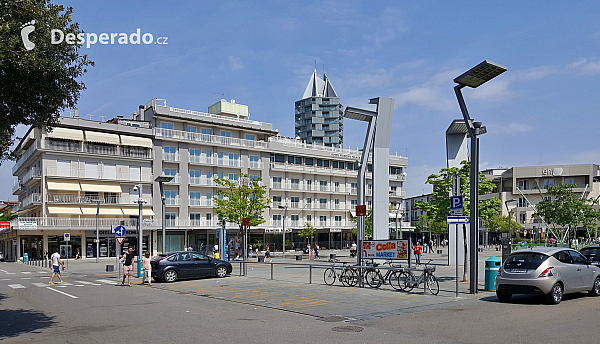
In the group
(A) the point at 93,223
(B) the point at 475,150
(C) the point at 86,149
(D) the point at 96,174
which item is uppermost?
(C) the point at 86,149

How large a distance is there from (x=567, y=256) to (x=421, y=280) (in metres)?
4.59

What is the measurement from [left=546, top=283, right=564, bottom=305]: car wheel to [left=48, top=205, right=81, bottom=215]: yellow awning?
5174cm

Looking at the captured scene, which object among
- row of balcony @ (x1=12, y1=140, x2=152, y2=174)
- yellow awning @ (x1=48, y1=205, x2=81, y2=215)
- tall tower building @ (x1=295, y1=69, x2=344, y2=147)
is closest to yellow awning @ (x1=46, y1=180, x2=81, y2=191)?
yellow awning @ (x1=48, y1=205, x2=81, y2=215)

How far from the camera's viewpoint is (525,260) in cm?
1502

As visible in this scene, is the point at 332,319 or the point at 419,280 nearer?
the point at 332,319

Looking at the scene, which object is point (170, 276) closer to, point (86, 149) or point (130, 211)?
point (86, 149)

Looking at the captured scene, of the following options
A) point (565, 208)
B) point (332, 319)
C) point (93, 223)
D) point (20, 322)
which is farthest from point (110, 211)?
point (332, 319)

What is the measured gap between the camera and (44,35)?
10.5 m

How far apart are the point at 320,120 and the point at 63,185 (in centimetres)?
9904

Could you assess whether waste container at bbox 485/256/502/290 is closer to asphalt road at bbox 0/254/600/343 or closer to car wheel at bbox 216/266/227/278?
asphalt road at bbox 0/254/600/343

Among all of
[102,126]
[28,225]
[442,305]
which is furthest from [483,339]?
[102,126]

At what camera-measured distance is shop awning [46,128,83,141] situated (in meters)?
55.0

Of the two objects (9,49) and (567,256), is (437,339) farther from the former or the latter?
(9,49)

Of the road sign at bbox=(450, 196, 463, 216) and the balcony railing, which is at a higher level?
the balcony railing
